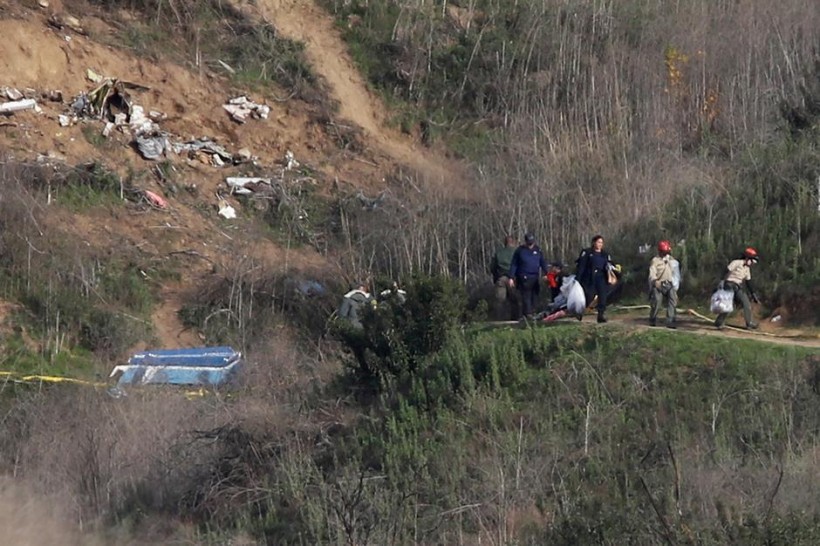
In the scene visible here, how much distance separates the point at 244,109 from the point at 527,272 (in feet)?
36.7

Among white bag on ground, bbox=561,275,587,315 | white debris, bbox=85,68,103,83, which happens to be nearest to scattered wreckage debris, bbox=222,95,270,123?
white debris, bbox=85,68,103,83

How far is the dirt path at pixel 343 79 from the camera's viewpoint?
2905 centimetres

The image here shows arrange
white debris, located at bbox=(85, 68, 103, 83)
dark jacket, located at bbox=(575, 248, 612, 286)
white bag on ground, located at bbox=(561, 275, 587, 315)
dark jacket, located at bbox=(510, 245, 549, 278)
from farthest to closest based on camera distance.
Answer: white debris, located at bbox=(85, 68, 103, 83)
dark jacket, located at bbox=(510, 245, 549, 278)
white bag on ground, located at bbox=(561, 275, 587, 315)
dark jacket, located at bbox=(575, 248, 612, 286)

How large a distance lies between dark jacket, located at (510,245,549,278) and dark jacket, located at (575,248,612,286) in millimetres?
773

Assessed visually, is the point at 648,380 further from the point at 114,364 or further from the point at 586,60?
the point at 586,60

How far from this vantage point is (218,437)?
1656 centimetres

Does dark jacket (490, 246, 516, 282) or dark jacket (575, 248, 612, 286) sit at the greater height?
dark jacket (575, 248, 612, 286)

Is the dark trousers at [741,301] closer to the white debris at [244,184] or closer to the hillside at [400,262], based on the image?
the hillside at [400,262]

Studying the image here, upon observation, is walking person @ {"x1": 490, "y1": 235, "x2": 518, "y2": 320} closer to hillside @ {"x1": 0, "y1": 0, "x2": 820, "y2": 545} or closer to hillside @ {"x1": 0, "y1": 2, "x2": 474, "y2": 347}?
hillside @ {"x1": 0, "y1": 0, "x2": 820, "y2": 545}

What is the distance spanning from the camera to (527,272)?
744 inches

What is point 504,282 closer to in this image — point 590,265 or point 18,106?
point 590,265

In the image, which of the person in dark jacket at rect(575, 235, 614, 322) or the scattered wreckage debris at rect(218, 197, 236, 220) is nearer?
the person in dark jacket at rect(575, 235, 614, 322)

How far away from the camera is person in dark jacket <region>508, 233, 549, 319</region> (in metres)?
18.9

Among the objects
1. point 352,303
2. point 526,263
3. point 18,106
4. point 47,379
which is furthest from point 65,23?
point 526,263
